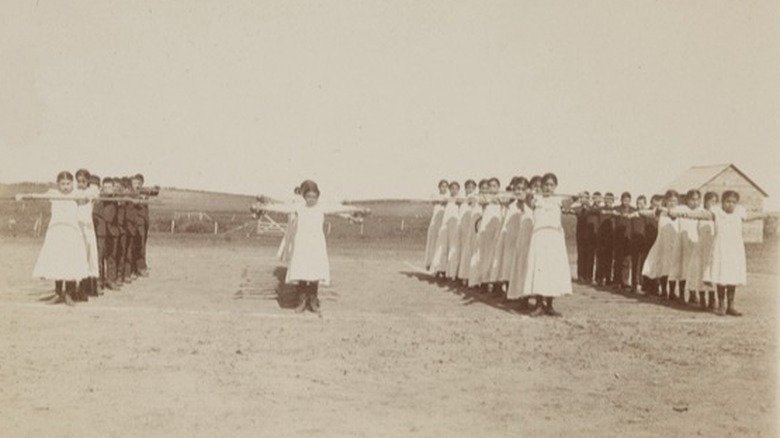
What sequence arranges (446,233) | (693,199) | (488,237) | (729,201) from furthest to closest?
(446,233) → (488,237) → (693,199) → (729,201)

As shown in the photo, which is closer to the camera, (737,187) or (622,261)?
(622,261)

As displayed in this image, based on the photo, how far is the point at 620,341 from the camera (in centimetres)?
1102

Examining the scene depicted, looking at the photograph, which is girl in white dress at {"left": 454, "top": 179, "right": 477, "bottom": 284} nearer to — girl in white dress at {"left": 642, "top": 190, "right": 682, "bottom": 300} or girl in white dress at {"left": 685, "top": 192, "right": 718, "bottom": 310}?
girl in white dress at {"left": 642, "top": 190, "right": 682, "bottom": 300}

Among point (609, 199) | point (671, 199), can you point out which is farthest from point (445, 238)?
point (671, 199)

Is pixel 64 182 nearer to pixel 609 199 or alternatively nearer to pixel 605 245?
pixel 609 199

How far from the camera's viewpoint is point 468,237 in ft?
60.1

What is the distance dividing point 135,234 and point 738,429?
45.1ft

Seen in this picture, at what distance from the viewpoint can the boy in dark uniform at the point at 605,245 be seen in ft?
63.3

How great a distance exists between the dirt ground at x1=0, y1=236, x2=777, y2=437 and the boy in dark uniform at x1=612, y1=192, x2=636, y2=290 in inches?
110

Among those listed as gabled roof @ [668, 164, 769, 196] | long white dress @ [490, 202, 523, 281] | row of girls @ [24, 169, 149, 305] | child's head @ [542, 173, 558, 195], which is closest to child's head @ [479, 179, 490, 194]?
long white dress @ [490, 202, 523, 281]

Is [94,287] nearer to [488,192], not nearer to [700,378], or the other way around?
[488,192]

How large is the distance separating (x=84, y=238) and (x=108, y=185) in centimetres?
280

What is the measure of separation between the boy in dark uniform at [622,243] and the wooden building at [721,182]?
3319cm

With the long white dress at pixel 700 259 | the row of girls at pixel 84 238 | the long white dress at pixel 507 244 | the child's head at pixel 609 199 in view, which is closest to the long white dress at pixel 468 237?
the long white dress at pixel 507 244
